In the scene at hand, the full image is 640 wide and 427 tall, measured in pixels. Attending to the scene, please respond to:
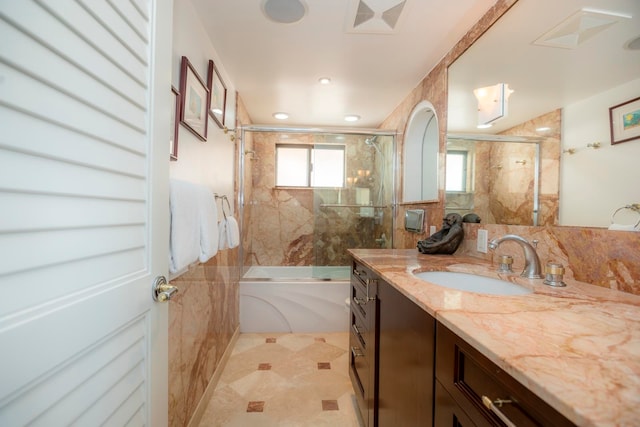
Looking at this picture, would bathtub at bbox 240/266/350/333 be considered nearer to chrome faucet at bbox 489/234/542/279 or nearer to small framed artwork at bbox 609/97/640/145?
chrome faucet at bbox 489/234/542/279

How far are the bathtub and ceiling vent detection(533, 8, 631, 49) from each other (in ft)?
7.07

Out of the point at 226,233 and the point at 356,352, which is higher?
the point at 226,233

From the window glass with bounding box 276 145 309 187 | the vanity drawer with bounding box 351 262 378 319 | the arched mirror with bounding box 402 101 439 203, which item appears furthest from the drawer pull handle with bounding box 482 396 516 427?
the window glass with bounding box 276 145 309 187

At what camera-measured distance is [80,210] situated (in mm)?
479

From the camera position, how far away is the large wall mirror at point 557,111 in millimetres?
838

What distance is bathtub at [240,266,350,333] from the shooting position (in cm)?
252

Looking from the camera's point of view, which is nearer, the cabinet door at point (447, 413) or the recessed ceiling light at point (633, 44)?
the cabinet door at point (447, 413)

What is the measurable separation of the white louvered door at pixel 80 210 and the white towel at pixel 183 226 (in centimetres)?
20

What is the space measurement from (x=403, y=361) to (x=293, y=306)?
1.75 metres

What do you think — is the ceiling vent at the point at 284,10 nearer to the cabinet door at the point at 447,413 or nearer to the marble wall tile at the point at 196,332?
the marble wall tile at the point at 196,332

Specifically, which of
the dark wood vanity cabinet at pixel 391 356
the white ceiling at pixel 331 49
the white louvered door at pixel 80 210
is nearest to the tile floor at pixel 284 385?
the dark wood vanity cabinet at pixel 391 356

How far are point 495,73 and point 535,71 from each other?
0.25 metres

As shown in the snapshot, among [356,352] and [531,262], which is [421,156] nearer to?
[531,262]

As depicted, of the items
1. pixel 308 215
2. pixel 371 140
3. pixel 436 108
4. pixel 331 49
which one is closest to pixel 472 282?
pixel 436 108
